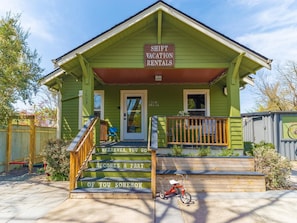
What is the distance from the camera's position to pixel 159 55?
6.20 m

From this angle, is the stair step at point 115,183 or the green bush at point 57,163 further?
the green bush at point 57,163

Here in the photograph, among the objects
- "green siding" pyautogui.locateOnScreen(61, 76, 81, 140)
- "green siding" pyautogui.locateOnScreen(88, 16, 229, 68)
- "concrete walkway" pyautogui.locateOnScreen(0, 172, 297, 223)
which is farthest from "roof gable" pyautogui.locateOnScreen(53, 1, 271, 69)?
"concrete walkway" pyautogui.locateOnScreen(0, 172, 297, 223)

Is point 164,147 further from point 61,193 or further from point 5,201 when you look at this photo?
point 5,201

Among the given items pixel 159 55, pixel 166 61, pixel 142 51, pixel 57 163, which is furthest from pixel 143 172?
pixel 142 51

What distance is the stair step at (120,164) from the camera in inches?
212

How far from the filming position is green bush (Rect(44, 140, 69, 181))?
6074mm

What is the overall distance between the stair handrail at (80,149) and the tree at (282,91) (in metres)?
21.3

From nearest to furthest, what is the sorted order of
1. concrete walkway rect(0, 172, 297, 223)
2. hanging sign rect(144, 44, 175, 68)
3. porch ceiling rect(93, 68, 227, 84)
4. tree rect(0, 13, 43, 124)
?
concrete walkway rect(0, 172, 297, 223) < hanging sign rect(144, 44, 175, 68) < porch ceiling rect(93, 68, 227, 84) < tree rect(0, 13, 43, 124)

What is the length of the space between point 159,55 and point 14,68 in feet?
17.2

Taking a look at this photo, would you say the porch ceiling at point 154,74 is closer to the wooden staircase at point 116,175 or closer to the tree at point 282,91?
the wooden staircase at point 116,175

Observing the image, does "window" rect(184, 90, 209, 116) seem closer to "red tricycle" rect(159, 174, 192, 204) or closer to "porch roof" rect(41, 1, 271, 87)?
"porch roof" rect(41, 1, 271, 87)

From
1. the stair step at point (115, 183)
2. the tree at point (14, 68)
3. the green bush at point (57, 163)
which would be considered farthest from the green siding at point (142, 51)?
the stair step at point (115, 183)

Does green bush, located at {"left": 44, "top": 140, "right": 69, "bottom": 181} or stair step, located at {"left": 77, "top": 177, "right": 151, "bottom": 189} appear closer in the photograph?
stair step, located at {"left": 77, "top": 177, "right": 151, "bottom": 189}

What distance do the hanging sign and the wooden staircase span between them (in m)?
2.57
